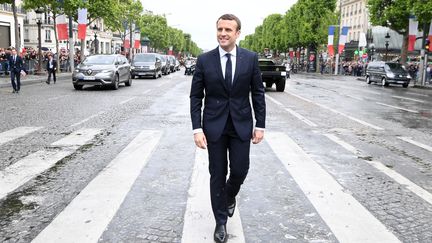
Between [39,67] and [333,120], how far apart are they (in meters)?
25.1

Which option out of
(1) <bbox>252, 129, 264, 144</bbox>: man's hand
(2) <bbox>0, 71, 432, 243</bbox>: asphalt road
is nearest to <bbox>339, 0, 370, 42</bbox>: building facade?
(2) <bbox>0, 71, 432, 243</bbox>: asphalt road

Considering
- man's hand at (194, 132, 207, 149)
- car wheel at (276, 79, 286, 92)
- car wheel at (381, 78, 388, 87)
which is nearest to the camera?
man's hand at (194, 132, 207, 149)

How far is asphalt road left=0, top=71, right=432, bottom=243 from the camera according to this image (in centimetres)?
383

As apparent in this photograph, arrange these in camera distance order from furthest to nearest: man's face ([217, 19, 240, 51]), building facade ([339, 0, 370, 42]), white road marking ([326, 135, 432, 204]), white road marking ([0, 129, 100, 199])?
building facade ([339, 0, 370, 42])
white road marking ([0, 129, 100, 199])
white road marking ([326, 135, 432, 204])
man's face ([217, 19, 240, 51])

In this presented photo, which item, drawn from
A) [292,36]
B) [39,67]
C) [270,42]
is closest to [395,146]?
[39,67]

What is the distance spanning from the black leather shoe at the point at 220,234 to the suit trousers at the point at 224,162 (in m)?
0.04

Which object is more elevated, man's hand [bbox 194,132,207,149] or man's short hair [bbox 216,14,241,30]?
man's short hair [bbox 216,14,241,30]

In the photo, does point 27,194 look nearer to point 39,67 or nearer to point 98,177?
point 98,177

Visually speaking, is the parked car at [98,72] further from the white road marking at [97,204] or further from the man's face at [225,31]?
the man's face at [225,31]

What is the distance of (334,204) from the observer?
456 cm

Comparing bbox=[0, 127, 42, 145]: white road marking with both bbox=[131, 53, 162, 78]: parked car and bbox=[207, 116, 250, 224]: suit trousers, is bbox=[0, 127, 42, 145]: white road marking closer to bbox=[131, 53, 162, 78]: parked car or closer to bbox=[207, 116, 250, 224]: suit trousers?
bbox=[207, 116, 250, 224]: suit trousers

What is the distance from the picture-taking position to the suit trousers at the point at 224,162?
3.58 m

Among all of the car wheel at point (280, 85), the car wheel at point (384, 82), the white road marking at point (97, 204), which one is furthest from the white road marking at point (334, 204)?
the car wheel at point (384, 82)

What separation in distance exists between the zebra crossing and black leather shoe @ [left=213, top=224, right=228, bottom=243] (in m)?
0.06
